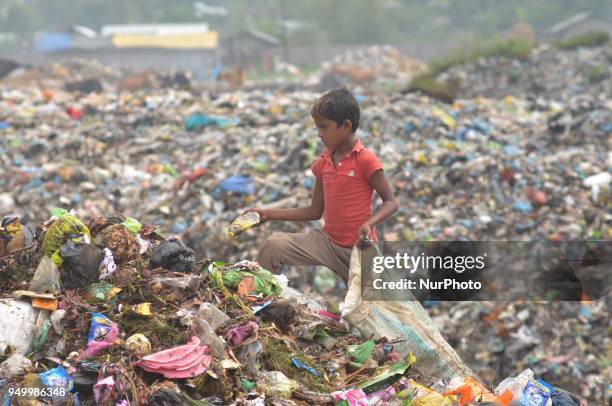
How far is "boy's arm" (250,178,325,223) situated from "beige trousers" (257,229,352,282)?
16 centimetres

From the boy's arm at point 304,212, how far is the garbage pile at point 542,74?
1309 cm

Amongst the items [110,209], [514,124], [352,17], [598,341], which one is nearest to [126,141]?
[110,209]

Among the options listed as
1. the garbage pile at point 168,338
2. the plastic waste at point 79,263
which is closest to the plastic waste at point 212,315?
the garbage pile at point 168,338

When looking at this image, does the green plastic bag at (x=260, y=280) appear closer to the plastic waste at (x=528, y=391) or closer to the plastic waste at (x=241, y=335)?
the plastic waste at (x=241, y=335)

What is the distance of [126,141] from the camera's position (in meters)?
9.80

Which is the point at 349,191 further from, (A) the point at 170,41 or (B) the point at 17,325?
(A) the point at 170,41

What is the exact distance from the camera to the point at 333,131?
3.50 metres

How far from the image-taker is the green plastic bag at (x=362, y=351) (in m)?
3.18

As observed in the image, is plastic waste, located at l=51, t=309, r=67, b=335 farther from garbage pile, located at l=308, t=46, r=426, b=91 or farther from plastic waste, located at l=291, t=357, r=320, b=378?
garbage pile, located at l=308, t=46, r=426, b=91

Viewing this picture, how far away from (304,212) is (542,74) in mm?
15456

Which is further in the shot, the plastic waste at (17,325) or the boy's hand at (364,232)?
the boy's hand at (364,232)

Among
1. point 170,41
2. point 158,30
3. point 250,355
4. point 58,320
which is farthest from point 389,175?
point 158,30

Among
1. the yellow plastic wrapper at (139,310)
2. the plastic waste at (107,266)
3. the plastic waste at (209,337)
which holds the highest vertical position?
the plastic waste at (107,266)

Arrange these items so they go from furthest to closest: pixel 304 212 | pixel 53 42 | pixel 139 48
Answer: pixel 53 42 → pixel 139 48 → pixel 304 212
